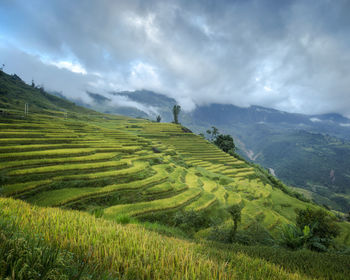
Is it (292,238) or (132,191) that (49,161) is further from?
(292,238)

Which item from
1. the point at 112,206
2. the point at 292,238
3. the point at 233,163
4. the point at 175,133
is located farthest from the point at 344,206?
the point at 112,206

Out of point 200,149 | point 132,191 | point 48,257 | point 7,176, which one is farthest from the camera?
point 200,149

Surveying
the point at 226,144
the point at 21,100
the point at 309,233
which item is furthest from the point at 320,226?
the point at 21,100

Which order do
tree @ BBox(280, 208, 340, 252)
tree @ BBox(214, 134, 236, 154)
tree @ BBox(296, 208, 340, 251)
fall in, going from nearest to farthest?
tree @ BBox(280, 208, 340, 252) → tree @ BBox(296, 208, 340, 251) → tree @ BBox(214, 134, 236, 154)

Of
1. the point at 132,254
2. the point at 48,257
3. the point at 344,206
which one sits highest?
the point at 48,257

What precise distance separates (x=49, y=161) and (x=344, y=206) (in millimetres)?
198869

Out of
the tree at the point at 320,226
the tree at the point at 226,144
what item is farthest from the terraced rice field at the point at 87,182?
the tree at the point at 226,144

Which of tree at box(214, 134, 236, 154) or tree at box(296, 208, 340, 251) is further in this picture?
tree at box(214, 134, 236, 154)

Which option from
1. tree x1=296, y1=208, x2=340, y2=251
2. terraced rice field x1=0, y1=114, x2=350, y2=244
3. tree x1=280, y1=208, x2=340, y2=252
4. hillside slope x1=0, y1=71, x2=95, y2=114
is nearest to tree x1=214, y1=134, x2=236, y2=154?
terraced rice field x1=0, y1=114, x2=350, y2=244

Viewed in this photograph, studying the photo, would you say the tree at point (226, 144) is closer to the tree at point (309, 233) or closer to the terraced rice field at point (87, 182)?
the terraced rice field at point (87, 182)

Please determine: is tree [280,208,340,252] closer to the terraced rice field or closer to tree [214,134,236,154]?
the terraced rice field

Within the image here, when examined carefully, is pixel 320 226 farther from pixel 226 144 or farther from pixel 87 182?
pixel 226 144

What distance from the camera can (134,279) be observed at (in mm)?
2049

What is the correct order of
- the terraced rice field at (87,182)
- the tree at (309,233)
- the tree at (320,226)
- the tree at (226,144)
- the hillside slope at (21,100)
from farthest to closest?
1. the tree at (226,144)
2. the hillside slope at (21,100)
3. the tree at (320,226)
4. the terraced rice field at (87,182)
5. the tree at (309,233)
